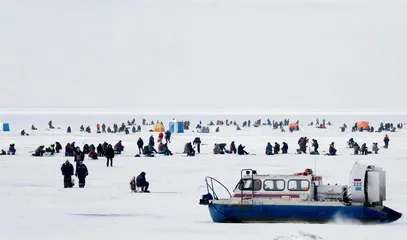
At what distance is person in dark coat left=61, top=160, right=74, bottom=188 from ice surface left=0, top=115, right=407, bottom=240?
37cm

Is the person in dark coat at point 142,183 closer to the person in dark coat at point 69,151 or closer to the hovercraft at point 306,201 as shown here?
the hovercraft at point 306,201

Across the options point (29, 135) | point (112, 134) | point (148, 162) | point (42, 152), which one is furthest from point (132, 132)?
point (148, 162)

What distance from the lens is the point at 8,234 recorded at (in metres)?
22.6

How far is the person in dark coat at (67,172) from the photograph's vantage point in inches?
1347

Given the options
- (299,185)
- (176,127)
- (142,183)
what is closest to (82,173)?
(142,183)

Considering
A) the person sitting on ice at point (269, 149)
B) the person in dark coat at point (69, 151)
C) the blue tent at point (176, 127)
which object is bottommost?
the person in dark coat at point (69, 151)

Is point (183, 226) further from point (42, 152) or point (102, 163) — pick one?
point (42, 152)

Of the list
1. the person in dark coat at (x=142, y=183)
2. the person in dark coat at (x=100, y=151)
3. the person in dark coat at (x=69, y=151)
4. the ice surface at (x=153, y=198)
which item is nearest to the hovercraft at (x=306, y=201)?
the ice surface at (x=153, y=198)

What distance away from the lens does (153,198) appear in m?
31.1

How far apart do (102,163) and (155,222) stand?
870 inches

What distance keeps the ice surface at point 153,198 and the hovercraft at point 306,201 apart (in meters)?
0.30

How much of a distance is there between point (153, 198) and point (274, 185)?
7.13 meters

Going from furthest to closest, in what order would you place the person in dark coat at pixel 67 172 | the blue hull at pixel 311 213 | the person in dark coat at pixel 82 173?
the person in dark coat at pixel 82 173 → the person in dark coat at pixel 67 172 → the blue hull at pixel 311 213

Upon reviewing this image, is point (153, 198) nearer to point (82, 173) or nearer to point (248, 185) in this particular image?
point (82, 173)
